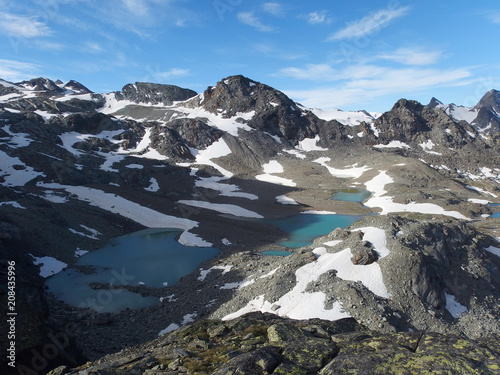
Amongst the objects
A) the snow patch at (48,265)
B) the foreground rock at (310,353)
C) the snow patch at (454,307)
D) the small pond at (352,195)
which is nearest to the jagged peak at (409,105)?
the small pond at (352,195)

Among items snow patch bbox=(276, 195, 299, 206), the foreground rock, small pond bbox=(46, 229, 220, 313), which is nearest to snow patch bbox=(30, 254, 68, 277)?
small pond bbox=(46, 229, 220, 313)

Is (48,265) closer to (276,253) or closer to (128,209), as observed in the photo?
(128,209)

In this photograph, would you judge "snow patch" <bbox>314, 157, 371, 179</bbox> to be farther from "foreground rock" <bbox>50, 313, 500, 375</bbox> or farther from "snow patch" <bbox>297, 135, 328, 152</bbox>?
"foreground rock" <bbox>50, 313, 500, 375</bbox>

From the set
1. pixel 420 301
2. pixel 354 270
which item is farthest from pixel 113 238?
pixel 420 301

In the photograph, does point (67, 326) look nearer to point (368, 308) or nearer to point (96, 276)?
point (96, 276)

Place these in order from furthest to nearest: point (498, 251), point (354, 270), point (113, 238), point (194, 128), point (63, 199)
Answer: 1. point (194, 128)
2. point (63, 199)
3. point (113, 238)
4. point (498, 251)
5. point (354, 270)

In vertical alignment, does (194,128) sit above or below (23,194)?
above
